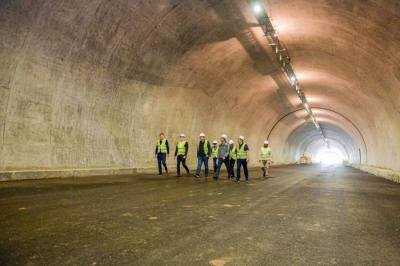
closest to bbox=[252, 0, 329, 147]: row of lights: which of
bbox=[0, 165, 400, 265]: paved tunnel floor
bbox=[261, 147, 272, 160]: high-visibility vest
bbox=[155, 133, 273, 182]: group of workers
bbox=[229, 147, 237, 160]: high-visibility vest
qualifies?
bbox=[155, 133, 273, 182]: group of workers

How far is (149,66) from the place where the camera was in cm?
1289

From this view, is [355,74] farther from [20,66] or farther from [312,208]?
[20,66]

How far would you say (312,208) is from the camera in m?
5.58

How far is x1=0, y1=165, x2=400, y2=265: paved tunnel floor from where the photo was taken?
280 centimetres

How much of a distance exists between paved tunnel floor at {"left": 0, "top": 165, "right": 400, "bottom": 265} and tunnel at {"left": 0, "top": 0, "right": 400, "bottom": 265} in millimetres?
47

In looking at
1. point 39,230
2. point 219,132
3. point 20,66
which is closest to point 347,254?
point 39,230

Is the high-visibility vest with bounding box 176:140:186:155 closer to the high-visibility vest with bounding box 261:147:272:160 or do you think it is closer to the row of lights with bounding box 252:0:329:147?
the high-visibility vest with bounding box 261:147:272:160

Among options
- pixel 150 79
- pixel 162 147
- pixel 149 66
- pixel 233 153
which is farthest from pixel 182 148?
pixel 149 66

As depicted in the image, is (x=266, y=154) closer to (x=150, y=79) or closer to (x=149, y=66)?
(x=150, y=79)

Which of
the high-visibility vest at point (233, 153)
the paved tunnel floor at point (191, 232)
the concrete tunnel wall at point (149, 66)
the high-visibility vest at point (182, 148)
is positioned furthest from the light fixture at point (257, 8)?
the paved tunnel floor at point (191, 232)

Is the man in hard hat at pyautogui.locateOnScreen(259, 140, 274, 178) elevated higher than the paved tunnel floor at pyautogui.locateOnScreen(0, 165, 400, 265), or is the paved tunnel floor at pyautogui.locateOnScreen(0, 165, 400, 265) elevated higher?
the man in hard hat at pyautogui.locateOnScreen(259, 140, 274, 178)

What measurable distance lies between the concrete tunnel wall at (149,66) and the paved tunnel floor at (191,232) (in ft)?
15.3

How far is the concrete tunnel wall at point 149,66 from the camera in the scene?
355 inches

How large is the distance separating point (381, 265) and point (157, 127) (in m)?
13.1
